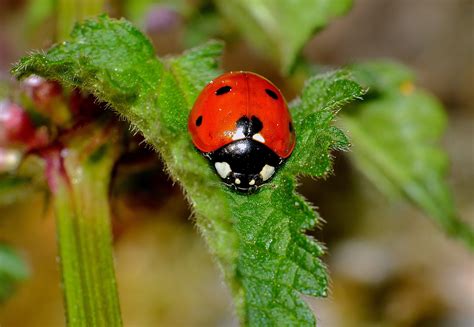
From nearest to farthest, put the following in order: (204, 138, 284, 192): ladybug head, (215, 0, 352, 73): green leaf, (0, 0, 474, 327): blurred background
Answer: (204, 138, 284, 192): ladybug head, (215, 0, 352, 73): green leaf, (0, 0, 474, 327): blurred background

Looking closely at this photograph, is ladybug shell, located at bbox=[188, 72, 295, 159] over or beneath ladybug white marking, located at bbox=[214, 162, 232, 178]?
over

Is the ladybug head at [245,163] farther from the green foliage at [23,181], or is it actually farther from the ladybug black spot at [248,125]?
the green foliage at [23,181]

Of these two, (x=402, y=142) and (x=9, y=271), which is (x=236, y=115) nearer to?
(x=402, y=142)

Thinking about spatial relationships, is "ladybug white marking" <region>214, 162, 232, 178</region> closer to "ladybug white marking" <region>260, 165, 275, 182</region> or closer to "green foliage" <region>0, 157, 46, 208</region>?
"ladybug white marking" <region>260, 165, 275, 182</region>

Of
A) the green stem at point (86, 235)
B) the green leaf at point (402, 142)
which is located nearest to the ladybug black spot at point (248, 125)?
the green stem at point (86, 235)

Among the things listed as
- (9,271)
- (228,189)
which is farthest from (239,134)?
(9,271)

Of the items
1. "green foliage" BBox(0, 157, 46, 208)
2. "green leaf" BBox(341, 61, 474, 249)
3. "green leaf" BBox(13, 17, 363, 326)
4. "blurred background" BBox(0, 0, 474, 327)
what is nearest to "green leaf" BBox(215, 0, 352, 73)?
"green leaf" BBox(341, 61, 474, 249)

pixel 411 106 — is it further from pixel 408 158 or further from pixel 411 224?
pixel 411 224
